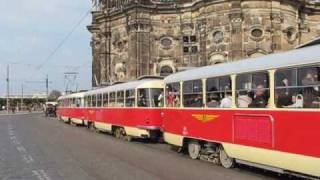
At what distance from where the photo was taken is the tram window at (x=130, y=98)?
25.1 m

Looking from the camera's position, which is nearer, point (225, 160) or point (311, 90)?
point (311, 90)

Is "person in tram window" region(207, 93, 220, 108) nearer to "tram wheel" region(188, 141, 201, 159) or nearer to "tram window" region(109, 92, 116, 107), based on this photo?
"tram wheel" region(188, 141, 201, 159)

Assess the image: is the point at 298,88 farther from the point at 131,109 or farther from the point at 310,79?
the point at 131,109

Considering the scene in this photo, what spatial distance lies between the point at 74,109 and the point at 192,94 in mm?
27595

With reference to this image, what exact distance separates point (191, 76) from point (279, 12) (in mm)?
41630

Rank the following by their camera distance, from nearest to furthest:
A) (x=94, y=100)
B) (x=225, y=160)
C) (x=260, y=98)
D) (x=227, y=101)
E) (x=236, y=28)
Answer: (x=260, y=98)
(x=227, y=101)
(x=225, y=160)
(x=94, y=100)
(x=236, y=28)

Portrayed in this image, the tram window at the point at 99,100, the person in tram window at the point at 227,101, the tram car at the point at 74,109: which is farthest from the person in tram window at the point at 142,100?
the tram car at the point at 74,109

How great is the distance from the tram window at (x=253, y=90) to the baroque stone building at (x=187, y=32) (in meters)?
39.8

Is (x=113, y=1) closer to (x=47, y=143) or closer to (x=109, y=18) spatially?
(x=109, y=18)

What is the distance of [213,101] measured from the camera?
15.7 m

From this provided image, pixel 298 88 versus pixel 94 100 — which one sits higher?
pixel 94 100

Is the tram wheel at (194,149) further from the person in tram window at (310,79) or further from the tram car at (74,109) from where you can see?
the tram car at (74,109)

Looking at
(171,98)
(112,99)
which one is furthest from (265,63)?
(112,99)

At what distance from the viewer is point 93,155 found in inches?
749
